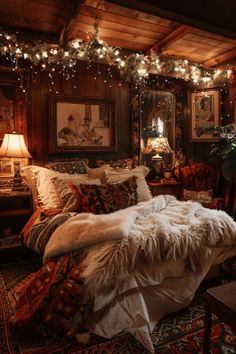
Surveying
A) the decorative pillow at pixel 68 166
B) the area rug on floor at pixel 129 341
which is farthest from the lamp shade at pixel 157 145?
the area rug on floor at pixel 129 341

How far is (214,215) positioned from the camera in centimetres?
229

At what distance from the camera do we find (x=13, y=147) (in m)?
2.79

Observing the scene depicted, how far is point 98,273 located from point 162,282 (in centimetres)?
51

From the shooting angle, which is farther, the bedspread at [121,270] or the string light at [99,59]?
the string light at [99,59]

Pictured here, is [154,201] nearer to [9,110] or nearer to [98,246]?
[98,246]

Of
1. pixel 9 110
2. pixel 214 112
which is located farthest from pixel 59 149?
pixel 214 112

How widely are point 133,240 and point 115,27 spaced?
2.33 metres

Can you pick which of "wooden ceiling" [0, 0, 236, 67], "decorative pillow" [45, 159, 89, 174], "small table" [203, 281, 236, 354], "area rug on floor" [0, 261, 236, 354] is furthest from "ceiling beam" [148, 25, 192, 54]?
"area rug on floor" [0, 261, 236, 354]

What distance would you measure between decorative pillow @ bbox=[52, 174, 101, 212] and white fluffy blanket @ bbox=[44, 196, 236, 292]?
311mm

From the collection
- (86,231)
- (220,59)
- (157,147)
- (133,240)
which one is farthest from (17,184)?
(220,59)

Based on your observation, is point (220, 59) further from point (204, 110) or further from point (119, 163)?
point (119, 163)

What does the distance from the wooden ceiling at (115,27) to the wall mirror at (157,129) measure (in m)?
0.60

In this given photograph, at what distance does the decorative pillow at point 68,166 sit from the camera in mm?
3111

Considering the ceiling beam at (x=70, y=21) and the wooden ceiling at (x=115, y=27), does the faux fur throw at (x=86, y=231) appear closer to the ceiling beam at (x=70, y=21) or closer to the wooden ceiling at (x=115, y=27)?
the wooden ceiling at (x=115, y=27)
